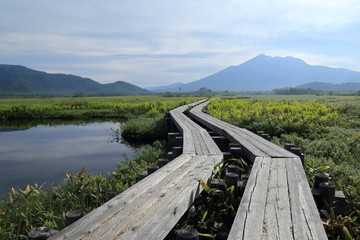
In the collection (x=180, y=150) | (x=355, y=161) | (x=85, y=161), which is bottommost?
A: (x=85, y=161)

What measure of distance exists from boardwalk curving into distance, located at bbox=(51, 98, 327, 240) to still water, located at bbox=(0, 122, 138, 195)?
219 inches

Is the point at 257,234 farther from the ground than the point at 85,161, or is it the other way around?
the point at 257,234

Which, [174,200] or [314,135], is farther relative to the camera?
[314,135]

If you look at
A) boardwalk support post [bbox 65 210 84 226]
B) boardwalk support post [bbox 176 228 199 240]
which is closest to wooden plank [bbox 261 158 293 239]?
boardwalk support post [bbox 176 228 199 240]

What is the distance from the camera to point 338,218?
3125mm

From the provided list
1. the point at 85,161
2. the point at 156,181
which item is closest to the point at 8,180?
the point at 85,161

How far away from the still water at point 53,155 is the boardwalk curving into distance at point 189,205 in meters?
5.56

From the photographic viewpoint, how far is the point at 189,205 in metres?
2.89

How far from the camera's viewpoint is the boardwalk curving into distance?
2.19 m

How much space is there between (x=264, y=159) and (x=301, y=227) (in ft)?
7.23

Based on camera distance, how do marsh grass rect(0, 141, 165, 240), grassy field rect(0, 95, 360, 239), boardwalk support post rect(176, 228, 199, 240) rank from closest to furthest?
boardwalk support post rect(176, 228, 199, 240), grassy field rect(0, 95, 360, 239), marsh grass rect(0, 141, 165, 240)

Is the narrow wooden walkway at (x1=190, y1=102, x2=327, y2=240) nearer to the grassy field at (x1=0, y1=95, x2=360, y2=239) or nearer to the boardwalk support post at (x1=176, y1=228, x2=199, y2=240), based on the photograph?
the boardwalk support post at (x1=176, y1=228, x2=199, y2=240)

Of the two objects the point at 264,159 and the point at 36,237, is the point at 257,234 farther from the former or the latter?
the point at 264,159

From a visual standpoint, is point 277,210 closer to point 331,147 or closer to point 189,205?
point 189,205
